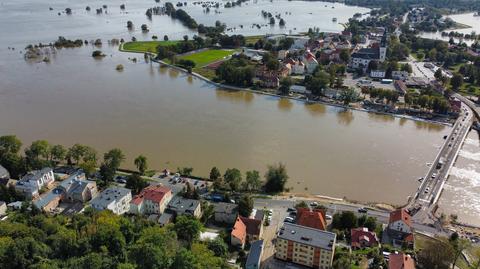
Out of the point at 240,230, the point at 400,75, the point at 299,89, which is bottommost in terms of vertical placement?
Answer: the point at 240,230

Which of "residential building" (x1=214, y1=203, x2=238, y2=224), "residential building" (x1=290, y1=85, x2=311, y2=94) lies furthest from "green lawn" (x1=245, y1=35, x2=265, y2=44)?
"residential building" (x1=214, y1=203, x2=238, y2=224)

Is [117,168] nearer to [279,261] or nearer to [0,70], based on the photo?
[279,261]

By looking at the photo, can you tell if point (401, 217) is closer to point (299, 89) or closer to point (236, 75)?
point (299, 89)

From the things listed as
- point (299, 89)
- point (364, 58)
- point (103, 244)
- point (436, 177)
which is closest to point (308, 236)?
point (103, 244)

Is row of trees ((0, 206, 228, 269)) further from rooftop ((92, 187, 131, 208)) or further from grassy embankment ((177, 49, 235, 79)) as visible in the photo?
grassy embankment ((177, 49, 235, 79))

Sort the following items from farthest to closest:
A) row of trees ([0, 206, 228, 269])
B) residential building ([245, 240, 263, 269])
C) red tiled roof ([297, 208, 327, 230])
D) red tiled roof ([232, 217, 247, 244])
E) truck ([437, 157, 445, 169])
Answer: truck ([437, 157, 445, 169]), red tiled roof ([297, 208, 327, 230]), red tiled roof ([232, 217, 247, 244]), residential building ([245, 240, 263, 269]), row of trees ([0, 206, 228, 269])

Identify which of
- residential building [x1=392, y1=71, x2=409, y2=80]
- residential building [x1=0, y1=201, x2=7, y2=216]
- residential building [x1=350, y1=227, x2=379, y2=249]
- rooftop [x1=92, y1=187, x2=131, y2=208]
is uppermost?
residential building [x1=392, y1=71, x2=409, y2=80]
